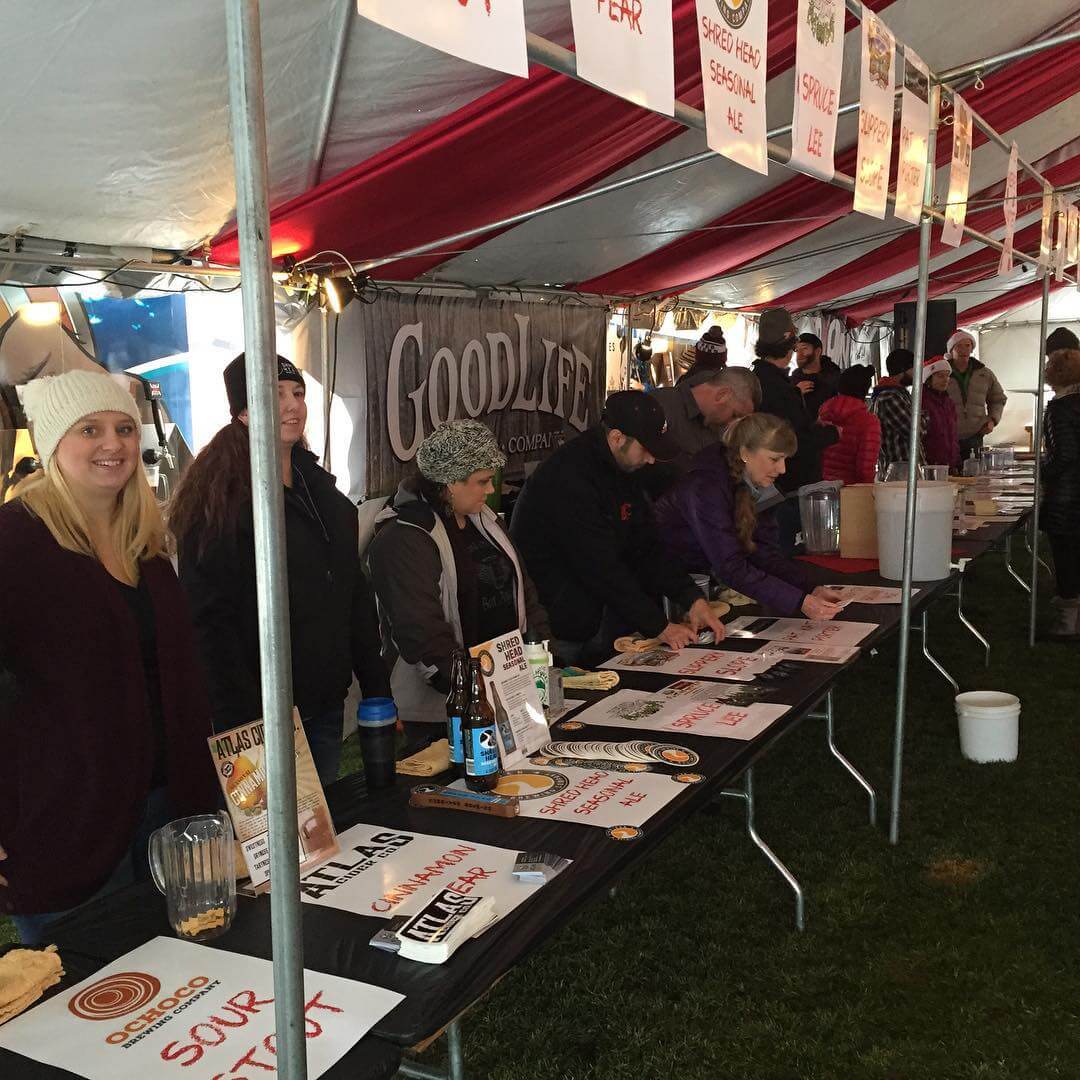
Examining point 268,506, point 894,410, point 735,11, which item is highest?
point 735,11

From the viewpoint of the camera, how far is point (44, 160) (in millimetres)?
2699

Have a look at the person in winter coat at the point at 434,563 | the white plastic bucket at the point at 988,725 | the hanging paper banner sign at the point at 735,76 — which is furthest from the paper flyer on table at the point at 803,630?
the hanging paper banner sign at the point at 735,76

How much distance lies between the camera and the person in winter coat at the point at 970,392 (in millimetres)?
9133

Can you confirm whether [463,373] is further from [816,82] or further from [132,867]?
[132,867]

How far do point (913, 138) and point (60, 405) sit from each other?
2.25 m

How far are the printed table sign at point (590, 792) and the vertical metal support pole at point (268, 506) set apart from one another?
0.84 metres

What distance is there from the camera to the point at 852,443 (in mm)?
5527

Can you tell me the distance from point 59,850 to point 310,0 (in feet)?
6.48

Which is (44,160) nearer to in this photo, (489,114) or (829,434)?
(489,114)

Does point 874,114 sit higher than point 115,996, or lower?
higher

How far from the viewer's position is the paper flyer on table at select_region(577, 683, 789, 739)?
7.11 ft

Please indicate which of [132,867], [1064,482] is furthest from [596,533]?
[1064,482]

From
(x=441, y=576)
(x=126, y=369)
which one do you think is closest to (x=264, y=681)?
(x=441, y=576)

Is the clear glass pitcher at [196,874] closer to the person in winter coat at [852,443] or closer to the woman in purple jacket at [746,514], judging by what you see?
the woman in purple jacket at [746,514]
